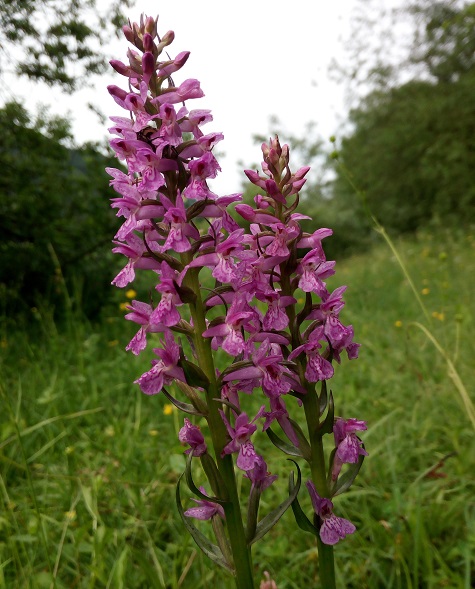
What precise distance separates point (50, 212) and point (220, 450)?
671 cm

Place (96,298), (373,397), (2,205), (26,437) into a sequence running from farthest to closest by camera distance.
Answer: (96,298), (2,205), (373,397), (26,437)

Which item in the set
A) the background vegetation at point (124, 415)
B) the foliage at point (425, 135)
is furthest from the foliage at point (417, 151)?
the background vegetation at point (124, 415)

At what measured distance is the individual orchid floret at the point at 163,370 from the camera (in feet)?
4.00

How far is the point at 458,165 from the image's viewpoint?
17.0 metres

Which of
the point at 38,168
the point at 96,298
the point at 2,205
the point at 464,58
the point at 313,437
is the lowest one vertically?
the point at 313,437

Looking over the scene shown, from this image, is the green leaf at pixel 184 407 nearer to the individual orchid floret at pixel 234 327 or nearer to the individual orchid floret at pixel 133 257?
the individual orchid floret at pixel 234 327

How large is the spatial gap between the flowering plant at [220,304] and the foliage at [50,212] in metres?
5.72

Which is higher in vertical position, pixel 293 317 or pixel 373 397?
pixel 293 317

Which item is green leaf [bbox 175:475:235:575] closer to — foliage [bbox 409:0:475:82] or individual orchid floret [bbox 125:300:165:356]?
individual orchid floret [bbox 125:300:165:356]

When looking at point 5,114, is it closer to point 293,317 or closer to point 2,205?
point 2,205

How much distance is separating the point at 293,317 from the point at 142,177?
1.73ft

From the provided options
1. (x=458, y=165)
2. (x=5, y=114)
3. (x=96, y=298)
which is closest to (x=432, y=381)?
(x=96, y=298)

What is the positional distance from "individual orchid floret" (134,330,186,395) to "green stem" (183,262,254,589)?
0.22 feet

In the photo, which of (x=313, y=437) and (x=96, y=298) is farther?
(x=96, y=298)
